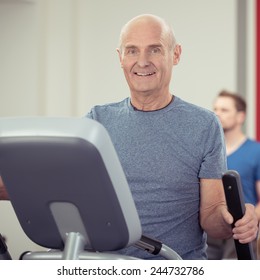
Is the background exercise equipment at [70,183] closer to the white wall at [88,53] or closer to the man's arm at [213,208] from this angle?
the man's arm at [213,208]

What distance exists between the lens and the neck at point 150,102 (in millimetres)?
2104

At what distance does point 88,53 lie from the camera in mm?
5223

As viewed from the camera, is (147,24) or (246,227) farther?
(147,24)

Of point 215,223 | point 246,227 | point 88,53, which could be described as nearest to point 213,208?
point 215,223

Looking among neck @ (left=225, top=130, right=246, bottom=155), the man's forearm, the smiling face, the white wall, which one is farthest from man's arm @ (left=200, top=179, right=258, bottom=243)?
the white wall

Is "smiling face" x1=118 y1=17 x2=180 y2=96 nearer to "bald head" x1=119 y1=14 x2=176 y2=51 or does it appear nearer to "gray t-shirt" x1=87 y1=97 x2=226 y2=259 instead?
"bald head" x1=119 y1=14 x2=176 y2=51

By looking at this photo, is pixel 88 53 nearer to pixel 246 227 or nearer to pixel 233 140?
pixel 233 140

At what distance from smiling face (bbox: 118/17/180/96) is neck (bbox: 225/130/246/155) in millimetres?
2189

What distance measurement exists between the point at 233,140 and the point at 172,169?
92.3 inches

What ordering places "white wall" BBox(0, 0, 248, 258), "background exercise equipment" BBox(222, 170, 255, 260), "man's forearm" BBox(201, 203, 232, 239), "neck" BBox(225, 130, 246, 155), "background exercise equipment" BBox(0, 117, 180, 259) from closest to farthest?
"background exercise equipment" BBox(0, 117, 180, 259)
"background exercise equipment" BBox(222, 170, 255, 260)
"man's forearm" BBox(201, 203, 232, 239)
"neck" BBox(225, 130, 246, 155)
"white wall" BBox(0, 0, 248, 258)

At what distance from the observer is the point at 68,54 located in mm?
5137

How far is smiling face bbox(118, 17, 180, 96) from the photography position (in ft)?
6.65

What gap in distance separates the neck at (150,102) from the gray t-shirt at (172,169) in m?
0.06

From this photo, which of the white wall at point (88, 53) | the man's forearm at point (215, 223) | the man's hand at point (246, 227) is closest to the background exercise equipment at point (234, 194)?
the man's hand at point (246, 227)
